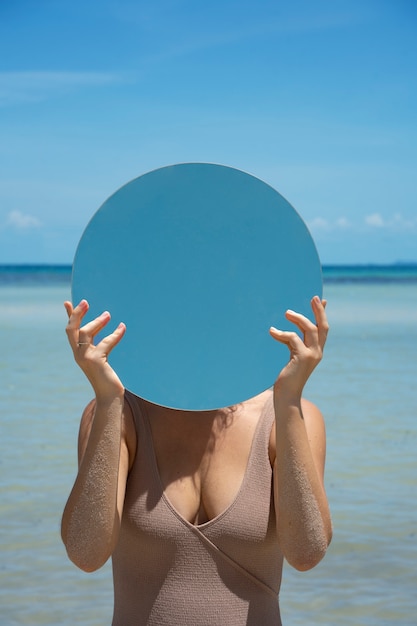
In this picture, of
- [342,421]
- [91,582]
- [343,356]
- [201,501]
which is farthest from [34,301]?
[201,501]

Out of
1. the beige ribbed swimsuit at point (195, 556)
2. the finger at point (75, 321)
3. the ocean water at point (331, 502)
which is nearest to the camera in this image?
the finger at point (75, 321)

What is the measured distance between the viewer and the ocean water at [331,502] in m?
4.62

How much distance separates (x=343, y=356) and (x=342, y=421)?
17.7ft

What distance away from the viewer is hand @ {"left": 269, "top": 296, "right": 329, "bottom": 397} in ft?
6.40

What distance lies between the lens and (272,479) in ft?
6.99

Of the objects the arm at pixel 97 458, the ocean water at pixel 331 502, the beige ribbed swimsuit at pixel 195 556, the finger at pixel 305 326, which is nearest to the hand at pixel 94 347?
the arm at pixel 97 458

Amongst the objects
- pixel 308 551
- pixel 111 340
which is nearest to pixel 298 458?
pixel 308 551

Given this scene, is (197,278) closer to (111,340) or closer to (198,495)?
(111,340)

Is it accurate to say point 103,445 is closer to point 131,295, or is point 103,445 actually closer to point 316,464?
point 131,295

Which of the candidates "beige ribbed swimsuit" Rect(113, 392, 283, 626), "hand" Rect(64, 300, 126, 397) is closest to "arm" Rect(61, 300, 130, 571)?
"hand" Rect(64, 300, 126, 397)

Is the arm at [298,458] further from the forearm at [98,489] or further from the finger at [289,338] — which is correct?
the forearm at [98,489]

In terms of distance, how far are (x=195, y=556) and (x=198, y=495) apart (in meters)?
0.13

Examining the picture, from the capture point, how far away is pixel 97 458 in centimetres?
196

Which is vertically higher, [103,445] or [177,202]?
[177,202]
